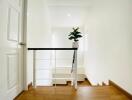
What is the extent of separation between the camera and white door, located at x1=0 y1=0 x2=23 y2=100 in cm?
189

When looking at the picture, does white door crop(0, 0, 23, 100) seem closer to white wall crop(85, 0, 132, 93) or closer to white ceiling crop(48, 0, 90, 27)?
white wall crop(85, 0, 132, 93)

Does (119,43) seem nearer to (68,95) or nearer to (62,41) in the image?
(68,95)

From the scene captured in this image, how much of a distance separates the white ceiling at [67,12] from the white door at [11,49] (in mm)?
3044

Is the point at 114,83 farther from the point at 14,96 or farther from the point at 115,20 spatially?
the point at 14,96

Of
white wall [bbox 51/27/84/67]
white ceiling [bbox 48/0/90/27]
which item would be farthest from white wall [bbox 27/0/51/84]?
white wall [bbox 51/27/84/67]

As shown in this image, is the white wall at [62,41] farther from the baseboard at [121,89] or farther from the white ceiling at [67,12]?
the baseboard at [121,89]

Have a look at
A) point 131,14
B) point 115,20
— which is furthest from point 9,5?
point 115,20

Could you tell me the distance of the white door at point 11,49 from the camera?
1.89 m

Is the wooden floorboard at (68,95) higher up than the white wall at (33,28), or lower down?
lower down

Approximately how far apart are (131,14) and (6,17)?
188 cm

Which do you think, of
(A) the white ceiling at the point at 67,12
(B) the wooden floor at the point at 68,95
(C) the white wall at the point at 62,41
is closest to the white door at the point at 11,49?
(B) the wooden floor at the point at 68,95

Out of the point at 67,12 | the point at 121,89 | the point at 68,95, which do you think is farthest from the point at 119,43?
the point at 67,12

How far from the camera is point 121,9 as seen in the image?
9.02ft

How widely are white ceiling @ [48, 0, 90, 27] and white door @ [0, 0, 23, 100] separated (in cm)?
304
